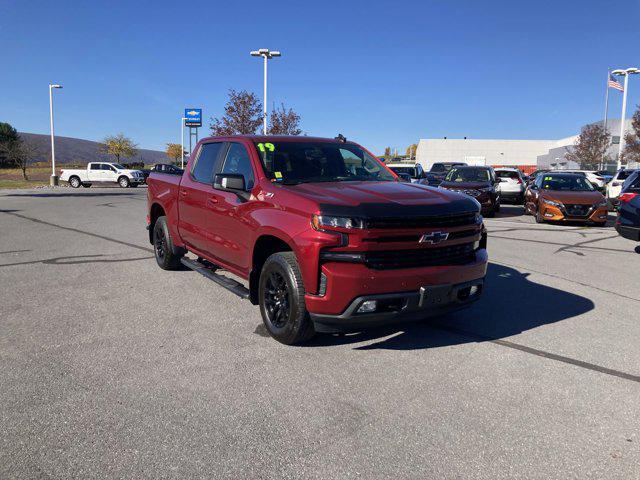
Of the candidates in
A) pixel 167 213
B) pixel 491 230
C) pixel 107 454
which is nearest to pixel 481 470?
pixel 107 454

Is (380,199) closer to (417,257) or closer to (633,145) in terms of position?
(417,257)

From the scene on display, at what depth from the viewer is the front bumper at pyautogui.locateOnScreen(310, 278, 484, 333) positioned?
3.71 m

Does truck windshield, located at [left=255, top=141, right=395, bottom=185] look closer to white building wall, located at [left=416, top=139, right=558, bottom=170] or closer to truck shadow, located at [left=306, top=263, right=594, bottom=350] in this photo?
truck shadow, located at [left=306, top=263, right=594, bottom=350]

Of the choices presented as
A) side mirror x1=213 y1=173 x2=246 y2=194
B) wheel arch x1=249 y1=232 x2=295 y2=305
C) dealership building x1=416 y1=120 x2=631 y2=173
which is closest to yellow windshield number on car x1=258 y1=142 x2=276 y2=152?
side mirror x1=213 y1=173 x2=246 y2=194

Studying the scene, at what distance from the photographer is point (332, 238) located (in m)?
3.71

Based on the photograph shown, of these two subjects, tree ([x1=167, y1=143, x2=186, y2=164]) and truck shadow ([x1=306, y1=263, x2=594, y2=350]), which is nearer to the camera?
truck shadow ([x1=306, y1=263, x2=594, y2=350])

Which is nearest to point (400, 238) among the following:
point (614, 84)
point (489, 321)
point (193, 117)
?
point (489, 321)

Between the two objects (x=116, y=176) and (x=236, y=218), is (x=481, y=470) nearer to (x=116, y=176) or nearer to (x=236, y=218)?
(x=236, y=218)

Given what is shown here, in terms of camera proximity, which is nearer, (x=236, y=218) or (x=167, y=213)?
(x=236, y=218)

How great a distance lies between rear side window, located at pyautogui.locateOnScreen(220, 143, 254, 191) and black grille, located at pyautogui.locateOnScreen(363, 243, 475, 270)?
63.5 inches

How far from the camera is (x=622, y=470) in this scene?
8.55ft

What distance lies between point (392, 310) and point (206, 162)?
3.33 meters

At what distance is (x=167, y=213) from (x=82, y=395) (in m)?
3.82

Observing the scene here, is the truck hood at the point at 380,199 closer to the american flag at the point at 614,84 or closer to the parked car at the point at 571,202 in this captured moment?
the parked car at the point at 571,202
